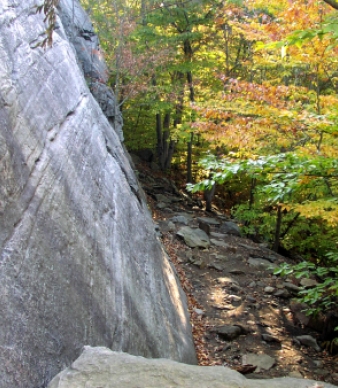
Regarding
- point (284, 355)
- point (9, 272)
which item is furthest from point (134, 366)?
point (284, 355)

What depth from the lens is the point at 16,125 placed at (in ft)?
12.1

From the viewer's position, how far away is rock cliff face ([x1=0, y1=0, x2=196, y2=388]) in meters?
3.25

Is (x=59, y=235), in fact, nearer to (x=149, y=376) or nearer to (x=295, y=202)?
(x=149, y=376)

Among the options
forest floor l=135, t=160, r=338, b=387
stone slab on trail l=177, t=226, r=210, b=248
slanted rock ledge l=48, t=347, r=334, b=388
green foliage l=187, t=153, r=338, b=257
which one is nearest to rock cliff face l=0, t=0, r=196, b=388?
slanted rock ledge l=48, t=347, r=334, b=388

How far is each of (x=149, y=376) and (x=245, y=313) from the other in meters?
5.86

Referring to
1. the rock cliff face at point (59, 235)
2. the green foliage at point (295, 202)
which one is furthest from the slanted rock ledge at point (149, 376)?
the green foliage at point (295, 202)

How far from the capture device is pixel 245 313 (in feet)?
27.2

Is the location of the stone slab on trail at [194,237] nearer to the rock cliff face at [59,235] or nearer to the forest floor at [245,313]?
the forest floor at [245,313]

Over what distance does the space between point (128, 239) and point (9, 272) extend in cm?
244

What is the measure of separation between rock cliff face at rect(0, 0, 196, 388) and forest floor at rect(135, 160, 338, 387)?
4.34 feet

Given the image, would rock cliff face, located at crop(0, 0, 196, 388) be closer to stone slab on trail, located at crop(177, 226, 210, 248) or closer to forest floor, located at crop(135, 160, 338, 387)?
forest floor, located at crop(135, 160, 338, 387)

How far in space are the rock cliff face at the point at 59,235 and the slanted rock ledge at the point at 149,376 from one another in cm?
41

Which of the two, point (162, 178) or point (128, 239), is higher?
point (162, 178)

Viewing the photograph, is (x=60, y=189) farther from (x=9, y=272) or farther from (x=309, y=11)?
(x=309, y=11)
